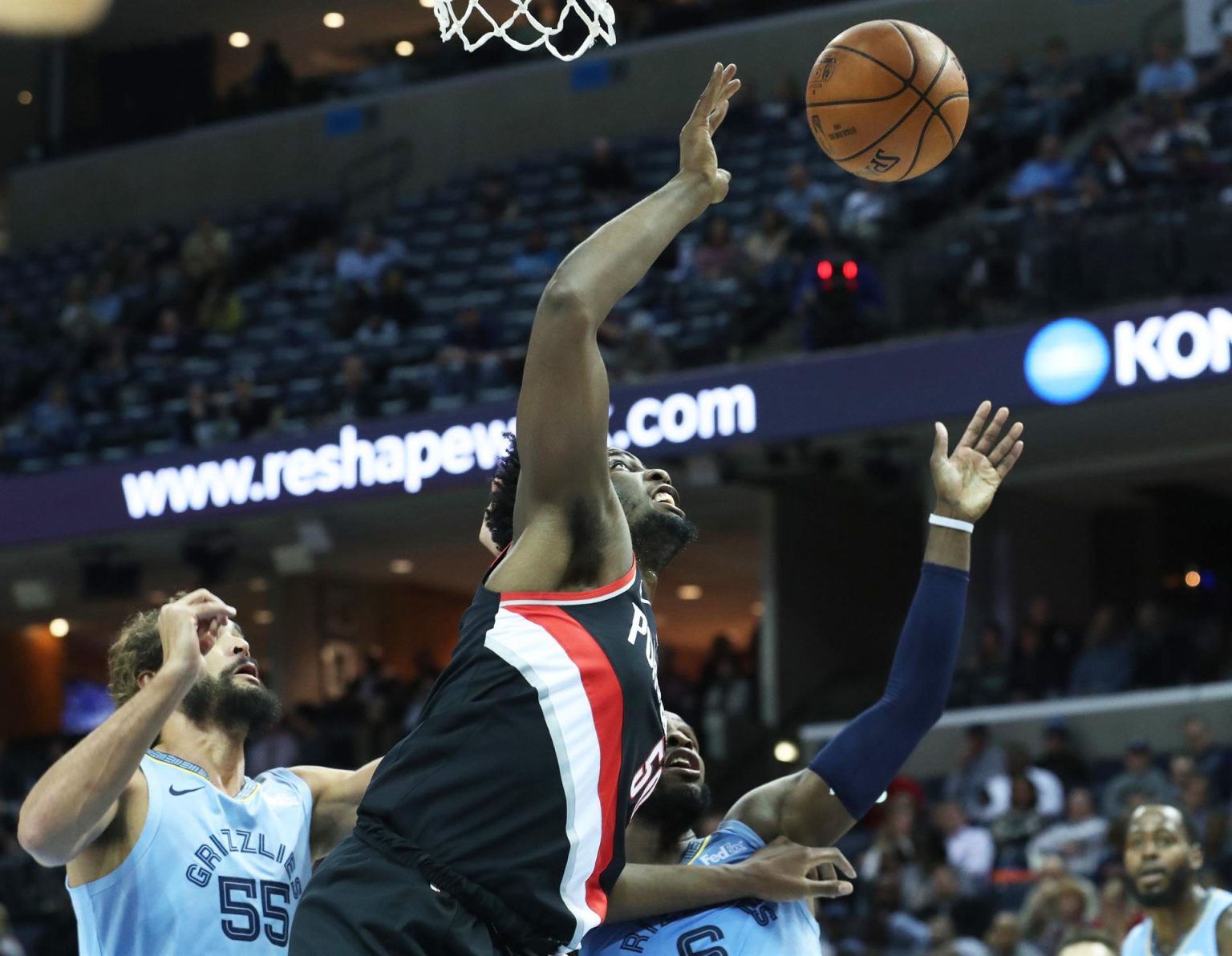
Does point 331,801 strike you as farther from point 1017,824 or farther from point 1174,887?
point 1017,824

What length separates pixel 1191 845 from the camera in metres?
5.81

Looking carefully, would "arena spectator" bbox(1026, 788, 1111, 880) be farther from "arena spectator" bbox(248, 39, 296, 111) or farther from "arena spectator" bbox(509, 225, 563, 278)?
"arena spectator" bbox(248, 39, 296, 111)

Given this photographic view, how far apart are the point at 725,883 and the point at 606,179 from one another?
602 inches

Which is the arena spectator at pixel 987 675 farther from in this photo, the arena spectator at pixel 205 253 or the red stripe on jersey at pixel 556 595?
the red stripe on jersey at pixel 556 595

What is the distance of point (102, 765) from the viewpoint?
3303mm

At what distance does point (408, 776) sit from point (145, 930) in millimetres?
1007

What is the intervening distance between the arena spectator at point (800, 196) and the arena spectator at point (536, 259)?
2.09 meters

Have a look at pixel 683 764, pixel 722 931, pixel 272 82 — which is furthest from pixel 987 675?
pixel 272 82

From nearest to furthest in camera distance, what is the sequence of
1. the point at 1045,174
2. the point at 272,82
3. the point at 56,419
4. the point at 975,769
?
1. the point at 975,769
2. the point at 1045,174
3. the point at 56,419
4. the point at 272,82

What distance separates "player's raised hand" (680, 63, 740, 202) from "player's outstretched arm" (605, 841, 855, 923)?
1316 mm

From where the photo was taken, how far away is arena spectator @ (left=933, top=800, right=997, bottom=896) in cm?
1094

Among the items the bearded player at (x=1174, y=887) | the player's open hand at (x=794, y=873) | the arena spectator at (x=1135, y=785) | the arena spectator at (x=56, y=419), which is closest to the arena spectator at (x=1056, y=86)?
the arena spectator at (x=1135, y=785)

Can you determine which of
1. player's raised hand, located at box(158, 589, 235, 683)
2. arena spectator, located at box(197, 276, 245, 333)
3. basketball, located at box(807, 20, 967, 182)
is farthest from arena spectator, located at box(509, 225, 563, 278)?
player's raised hand, located at box(158, 589, 235, 683)

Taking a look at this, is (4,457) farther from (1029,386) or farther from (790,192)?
(1029,386)
